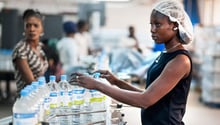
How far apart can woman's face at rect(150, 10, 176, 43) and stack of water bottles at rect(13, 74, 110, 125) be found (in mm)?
406

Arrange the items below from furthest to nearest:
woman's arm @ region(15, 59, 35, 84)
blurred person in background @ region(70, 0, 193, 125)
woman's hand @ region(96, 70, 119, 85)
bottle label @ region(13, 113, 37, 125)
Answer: woman's arm @ region(15, 59, 35, 84)
woman's hand @ region(96, 70, 119, 85)
blurred person in background @ region(70, 0, 193, 125)
bottle label @ region(13, 113, 37, 125)

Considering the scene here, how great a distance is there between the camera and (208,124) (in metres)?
5.49

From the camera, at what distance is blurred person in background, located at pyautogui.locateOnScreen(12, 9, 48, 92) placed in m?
2.67

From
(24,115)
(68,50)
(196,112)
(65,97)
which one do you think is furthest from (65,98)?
(196,112)

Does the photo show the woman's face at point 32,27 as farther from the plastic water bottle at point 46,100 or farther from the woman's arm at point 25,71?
the plastic water bottle at point 46,100

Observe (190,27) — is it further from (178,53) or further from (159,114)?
(159,114)

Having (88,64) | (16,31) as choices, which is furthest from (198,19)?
(88,64)

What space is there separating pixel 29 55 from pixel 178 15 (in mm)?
1381

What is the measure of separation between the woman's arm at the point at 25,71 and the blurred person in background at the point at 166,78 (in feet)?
3.38

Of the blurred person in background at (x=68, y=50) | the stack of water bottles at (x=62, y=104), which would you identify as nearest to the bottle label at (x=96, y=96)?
the stack of water bottles at (x=62, y=104)

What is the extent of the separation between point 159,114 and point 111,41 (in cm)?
820

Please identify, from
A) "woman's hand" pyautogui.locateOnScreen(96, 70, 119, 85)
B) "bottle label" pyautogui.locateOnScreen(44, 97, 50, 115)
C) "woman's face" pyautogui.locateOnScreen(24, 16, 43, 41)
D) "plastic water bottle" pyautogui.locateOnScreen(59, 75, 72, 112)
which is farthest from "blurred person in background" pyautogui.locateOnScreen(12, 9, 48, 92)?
"bottle label" pyautogui.locateOnScreen(44, 97, 50, 115)

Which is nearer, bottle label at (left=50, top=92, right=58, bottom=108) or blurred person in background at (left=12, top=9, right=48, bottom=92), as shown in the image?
bottle label at (left=50, top=92, right=58, bottom=108)

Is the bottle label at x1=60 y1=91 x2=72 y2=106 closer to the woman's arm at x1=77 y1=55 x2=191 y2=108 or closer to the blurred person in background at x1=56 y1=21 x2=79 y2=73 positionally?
the woman's arm at x1=77 y1=55 x2=191 y2=108
